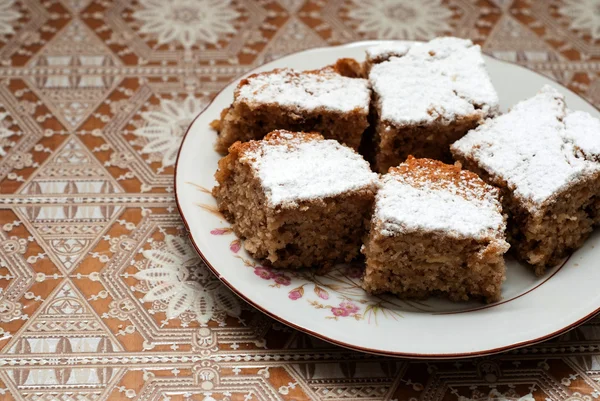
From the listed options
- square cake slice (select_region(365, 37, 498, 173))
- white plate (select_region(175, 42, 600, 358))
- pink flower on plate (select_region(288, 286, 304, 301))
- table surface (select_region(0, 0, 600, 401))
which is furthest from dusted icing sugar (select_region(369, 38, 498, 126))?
table surface (select_region(0, 0, 600, 401))

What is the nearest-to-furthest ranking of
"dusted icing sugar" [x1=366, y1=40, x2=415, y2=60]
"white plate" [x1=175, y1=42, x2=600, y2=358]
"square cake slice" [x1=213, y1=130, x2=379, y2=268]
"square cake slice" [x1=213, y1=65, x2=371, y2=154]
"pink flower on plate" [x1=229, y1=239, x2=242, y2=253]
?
1. "white plate" [x1=175, y1=42, x2=600, y2=358]
2. "square cake slice" [x1=213, y1=130, x2=379, y2=268]
3. "pink flower on plate" [x1=229, y1=239, x2=242, y2=253]
4. "square cake slice" [x1=213, y1=65, x2=371, y2=154]
5. "dusted icing sugar" [x1=366, y1=40, x2=415, y2=60]

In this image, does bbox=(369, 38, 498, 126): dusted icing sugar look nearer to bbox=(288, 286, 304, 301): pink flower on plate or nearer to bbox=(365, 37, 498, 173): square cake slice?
bbox=(365, 37, 498, 173): square cake slice

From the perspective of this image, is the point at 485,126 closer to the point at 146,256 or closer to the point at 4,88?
the point at 146,256

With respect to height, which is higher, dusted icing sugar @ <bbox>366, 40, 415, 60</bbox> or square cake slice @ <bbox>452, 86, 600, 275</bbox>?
dusted icing sugar @ <bbox>366, 40, 415, 60</bbox>

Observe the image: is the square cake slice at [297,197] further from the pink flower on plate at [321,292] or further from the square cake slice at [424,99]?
the square cake slice at [424,99]

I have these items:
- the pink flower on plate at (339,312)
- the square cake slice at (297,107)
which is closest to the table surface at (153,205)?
the pink flower on plate at (339,312)

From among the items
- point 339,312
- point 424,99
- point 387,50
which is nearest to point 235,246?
point 339,312

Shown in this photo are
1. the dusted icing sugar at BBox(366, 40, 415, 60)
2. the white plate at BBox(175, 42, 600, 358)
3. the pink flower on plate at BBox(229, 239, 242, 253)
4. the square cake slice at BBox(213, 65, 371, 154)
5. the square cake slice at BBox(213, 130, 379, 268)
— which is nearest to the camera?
the white plate at BBox(175, 42, 600, 358)
